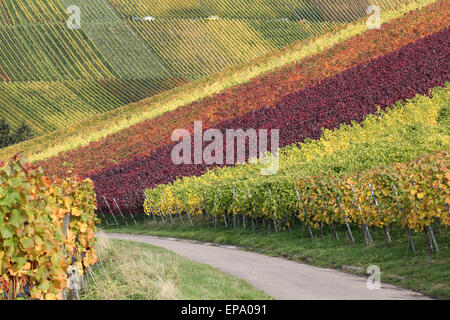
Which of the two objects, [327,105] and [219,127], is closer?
[327,105]

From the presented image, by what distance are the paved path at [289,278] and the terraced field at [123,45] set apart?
198 ft

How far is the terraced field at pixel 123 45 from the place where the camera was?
3332 inches

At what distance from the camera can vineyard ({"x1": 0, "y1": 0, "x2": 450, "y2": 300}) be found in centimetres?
1667

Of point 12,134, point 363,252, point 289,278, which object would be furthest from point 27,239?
point 12,134

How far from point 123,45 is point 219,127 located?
53.4 m

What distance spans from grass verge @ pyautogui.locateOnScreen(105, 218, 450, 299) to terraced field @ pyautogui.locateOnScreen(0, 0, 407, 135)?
57137 millimetres

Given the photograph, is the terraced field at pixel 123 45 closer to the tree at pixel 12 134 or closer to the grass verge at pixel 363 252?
the tree at pixel 12 134

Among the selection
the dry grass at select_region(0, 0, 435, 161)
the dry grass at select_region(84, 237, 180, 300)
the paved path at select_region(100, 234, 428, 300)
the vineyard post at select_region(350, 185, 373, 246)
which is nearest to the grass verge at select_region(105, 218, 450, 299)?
the vineyard post at select_region(350, 185, 373, 246)

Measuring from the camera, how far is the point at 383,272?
16.9m

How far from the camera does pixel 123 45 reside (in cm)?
9588

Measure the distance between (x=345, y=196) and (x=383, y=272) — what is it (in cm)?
458

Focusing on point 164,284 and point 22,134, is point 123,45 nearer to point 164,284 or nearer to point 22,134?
point 22,134

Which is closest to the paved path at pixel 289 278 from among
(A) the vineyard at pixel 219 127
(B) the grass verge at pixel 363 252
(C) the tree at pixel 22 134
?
(B) the grass verge at pixel 363 252

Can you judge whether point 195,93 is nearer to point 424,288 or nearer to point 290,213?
point 290,213
